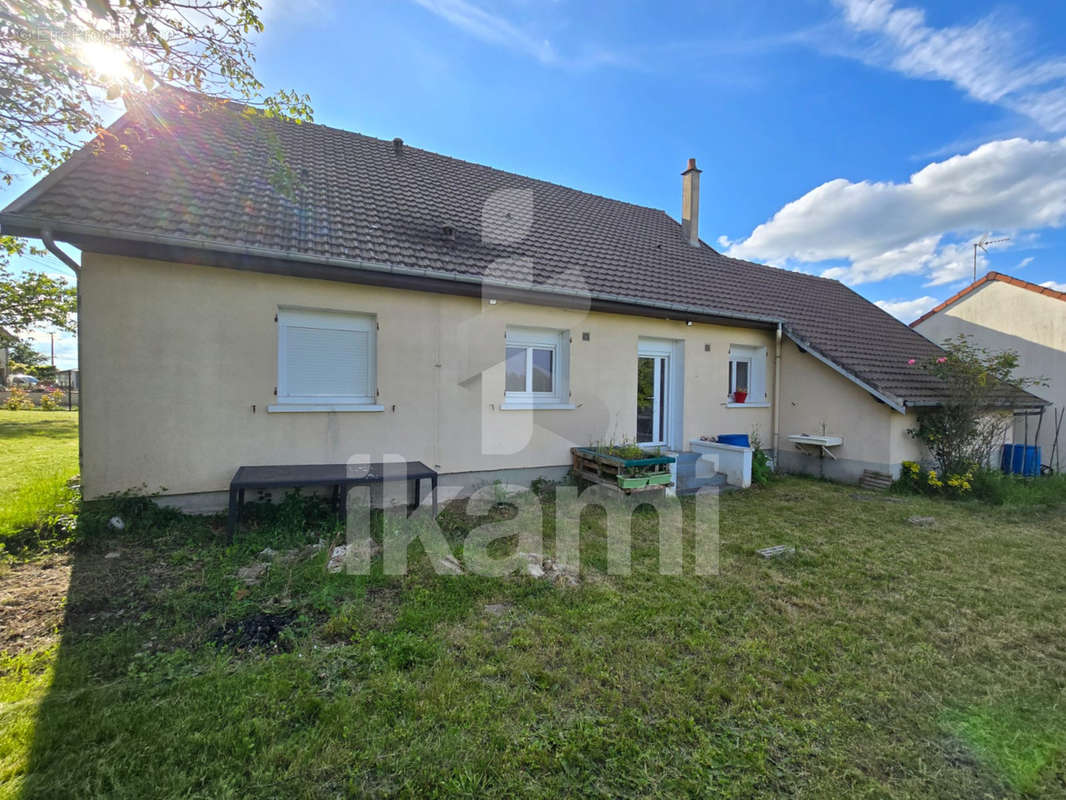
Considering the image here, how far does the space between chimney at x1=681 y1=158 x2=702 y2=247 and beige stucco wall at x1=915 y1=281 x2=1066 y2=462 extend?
812 centimetres

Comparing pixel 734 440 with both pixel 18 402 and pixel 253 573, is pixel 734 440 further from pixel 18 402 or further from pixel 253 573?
pixel 18 402

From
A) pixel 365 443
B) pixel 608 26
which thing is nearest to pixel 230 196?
pixel 365 443

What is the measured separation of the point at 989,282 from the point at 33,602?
63.3 ft

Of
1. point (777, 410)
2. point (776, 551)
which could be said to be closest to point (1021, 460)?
point (777, 410)

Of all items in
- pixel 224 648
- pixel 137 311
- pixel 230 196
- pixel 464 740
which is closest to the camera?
pixel 464 740

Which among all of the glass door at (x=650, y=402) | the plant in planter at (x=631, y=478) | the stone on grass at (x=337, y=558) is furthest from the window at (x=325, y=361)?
the glass door at (x=650, y=402)

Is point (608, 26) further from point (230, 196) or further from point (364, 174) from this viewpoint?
point (230, 196)

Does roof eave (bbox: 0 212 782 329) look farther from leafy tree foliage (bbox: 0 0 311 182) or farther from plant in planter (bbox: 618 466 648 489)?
plant in planter (bbox: 618 466 648 489)

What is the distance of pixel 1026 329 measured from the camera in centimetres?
1189

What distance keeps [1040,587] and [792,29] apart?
30.1 feet

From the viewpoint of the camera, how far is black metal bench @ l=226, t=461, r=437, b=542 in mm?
5078

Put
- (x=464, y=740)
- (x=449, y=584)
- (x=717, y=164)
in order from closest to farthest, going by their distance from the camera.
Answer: (x=464, y=740) < (x=449, y=584) < (x=717, y=164)

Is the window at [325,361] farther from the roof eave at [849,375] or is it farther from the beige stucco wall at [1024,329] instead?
the beige stucco wall at [1024,329]

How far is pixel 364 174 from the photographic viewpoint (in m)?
8.43
